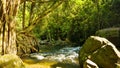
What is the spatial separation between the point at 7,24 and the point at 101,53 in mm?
7313

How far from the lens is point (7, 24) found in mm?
6852

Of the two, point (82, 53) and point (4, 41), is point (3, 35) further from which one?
point (82, 53)

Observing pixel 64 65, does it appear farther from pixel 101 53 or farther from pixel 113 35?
pixel 113 35

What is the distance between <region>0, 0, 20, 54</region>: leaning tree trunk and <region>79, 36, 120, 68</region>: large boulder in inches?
250

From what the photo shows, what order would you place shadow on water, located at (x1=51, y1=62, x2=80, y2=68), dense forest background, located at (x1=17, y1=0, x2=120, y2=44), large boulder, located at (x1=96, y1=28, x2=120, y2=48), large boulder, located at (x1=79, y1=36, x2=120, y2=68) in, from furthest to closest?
dense forest background, located at (x1=17, y1=0, x2=120, y2=44) → large boulder, located at (x1=96, y1=28, x2=120, y2=48) → shadow on water, located at (x1=51, y1=62, x2=80, y2=68) → large boulder, located at (x1=79, y1=36, x2=120, y2=68)

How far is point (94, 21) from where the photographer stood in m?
31.6

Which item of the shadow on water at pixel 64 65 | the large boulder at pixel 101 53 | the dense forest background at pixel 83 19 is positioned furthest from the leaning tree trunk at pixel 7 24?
the dense forest background at pixel 83 19

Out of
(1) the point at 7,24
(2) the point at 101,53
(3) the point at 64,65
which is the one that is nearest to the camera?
(1) the point at 7,24

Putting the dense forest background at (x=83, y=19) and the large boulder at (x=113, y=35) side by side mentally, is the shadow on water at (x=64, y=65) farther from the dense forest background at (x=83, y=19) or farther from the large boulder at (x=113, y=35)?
the dense forest background at (x=83, y=19)

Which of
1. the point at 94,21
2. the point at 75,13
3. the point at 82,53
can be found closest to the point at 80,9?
the point at 75,13

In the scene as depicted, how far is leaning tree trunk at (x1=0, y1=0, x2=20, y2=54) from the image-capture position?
6.63 m

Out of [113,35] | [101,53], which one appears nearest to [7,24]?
[101,53]

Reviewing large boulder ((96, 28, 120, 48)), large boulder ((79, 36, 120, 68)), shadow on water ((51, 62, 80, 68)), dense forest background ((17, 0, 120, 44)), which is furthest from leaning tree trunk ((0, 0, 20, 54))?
dense forest background ((17, 0, 120, 44))

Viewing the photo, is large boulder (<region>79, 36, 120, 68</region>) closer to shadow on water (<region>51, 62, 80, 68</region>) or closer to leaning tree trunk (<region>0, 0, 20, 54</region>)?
shadow on water (<region>51, 62, 80, 68</region>)
